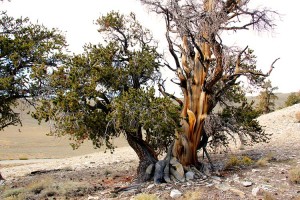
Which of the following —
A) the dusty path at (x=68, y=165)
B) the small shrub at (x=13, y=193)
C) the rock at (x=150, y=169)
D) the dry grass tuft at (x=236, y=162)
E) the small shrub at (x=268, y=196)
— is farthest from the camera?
the dusty path at (x=68, y=165)

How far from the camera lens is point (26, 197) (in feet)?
39.8

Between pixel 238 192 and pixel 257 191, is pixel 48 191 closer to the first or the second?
pixel 238 192

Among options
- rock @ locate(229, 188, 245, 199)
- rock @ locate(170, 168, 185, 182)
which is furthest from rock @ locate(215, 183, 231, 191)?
rock @ locate(170, 168, 185, 182)

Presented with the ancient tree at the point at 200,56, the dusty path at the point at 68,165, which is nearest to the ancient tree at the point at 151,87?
the ancient tree at the point at 200,56

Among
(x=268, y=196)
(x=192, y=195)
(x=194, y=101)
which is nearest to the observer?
(x=268, y=196)

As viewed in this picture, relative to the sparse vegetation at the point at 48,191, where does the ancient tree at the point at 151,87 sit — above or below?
above

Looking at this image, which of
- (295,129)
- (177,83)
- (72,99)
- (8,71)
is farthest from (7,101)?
(295,129)

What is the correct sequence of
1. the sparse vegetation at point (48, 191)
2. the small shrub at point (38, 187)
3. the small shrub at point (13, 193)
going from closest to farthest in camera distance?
the sparse vegetation at point (48, 191), the small shrub at point (13, 193), the small shrub at point (38, 187)

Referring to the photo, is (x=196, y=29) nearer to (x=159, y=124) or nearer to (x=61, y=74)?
(x=159, y=124)

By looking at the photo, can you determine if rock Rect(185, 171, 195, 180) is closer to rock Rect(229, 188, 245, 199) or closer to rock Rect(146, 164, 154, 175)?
rock Rect(146, 164, 154, 175)

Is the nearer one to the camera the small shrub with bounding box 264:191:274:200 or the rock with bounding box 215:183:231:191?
the small shrub with bounding box 264:191:274:200

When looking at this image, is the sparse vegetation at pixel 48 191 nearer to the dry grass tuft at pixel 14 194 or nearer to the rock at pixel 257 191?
the dry grass tuft at pixel 14 194

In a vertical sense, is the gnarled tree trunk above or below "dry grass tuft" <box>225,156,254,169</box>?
above

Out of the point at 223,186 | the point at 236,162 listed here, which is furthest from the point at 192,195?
the point at 236,162
